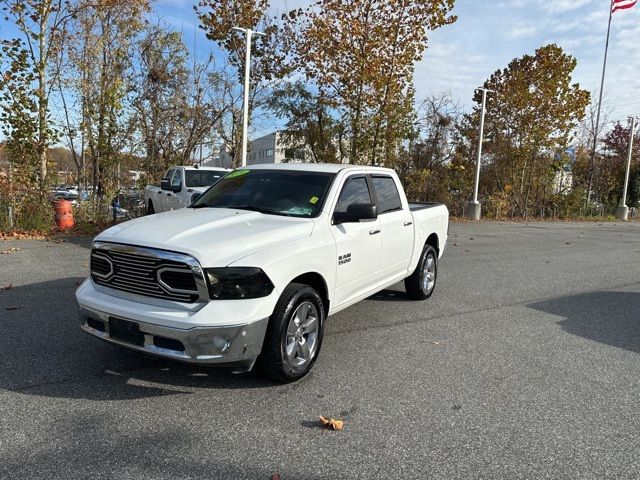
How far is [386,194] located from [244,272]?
2.74 metres

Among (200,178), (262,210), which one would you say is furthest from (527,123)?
(262,210)

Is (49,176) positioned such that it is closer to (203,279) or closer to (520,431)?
(203,279)

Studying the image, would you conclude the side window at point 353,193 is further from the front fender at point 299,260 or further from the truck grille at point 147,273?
the truck grille at point 147,273

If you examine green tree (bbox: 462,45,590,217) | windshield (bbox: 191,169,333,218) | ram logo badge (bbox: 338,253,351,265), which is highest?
green tree (bbox: 462,45,590,217)

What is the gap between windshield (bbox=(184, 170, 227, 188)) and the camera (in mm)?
12000

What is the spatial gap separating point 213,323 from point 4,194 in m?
10.6

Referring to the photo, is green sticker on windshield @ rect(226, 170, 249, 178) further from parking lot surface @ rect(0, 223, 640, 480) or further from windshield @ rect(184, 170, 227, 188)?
windshield @ rect(184, 170, 227, 188)

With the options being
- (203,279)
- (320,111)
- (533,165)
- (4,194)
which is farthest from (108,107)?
(533,165)

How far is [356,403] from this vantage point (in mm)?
3719

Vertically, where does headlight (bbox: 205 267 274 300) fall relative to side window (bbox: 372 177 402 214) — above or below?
below

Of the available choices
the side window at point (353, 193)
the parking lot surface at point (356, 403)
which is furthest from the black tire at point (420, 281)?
the side window at point (353, 193)

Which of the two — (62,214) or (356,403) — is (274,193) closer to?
(356,403)

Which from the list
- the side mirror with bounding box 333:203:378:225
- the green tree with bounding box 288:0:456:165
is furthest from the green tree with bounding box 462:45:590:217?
the side mirror with bounding box 333:203:378:225

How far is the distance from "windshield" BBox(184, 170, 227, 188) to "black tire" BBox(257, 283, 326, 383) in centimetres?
844
